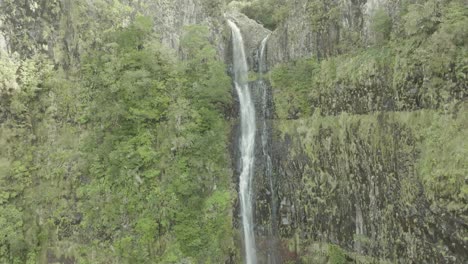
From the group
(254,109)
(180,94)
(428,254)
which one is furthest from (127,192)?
(428,254)

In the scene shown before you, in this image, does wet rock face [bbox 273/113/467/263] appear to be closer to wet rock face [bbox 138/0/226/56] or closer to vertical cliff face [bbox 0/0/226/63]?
wet rock face [bbox 138/0/226/56]

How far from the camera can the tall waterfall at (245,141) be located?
1748 centimetres

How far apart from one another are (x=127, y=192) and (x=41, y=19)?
401 inches

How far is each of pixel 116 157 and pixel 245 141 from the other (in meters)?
6.58

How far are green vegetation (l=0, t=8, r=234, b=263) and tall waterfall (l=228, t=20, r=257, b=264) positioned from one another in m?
0.95

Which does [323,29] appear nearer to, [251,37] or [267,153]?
[251,37]

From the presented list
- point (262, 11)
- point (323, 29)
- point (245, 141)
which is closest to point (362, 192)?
point (245, 141)

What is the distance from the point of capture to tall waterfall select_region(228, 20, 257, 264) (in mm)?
17484

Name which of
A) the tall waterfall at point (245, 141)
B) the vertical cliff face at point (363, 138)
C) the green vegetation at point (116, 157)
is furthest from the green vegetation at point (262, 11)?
the green vegetation at point (116, 157)

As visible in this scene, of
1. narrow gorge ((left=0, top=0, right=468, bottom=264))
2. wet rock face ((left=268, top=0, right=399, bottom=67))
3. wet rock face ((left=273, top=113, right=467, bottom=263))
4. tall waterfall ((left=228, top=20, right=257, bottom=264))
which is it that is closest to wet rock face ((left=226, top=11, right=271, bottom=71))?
tall waterfall ((left=228, top=20, right=257, bottom=264))

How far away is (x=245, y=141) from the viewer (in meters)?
18.9

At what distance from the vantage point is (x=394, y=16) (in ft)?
46.0

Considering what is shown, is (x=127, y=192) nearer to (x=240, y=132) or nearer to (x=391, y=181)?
(x=240, y=132)

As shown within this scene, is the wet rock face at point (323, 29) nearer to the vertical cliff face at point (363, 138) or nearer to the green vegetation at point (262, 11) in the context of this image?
the vertical cliff face at point (363, 138)
